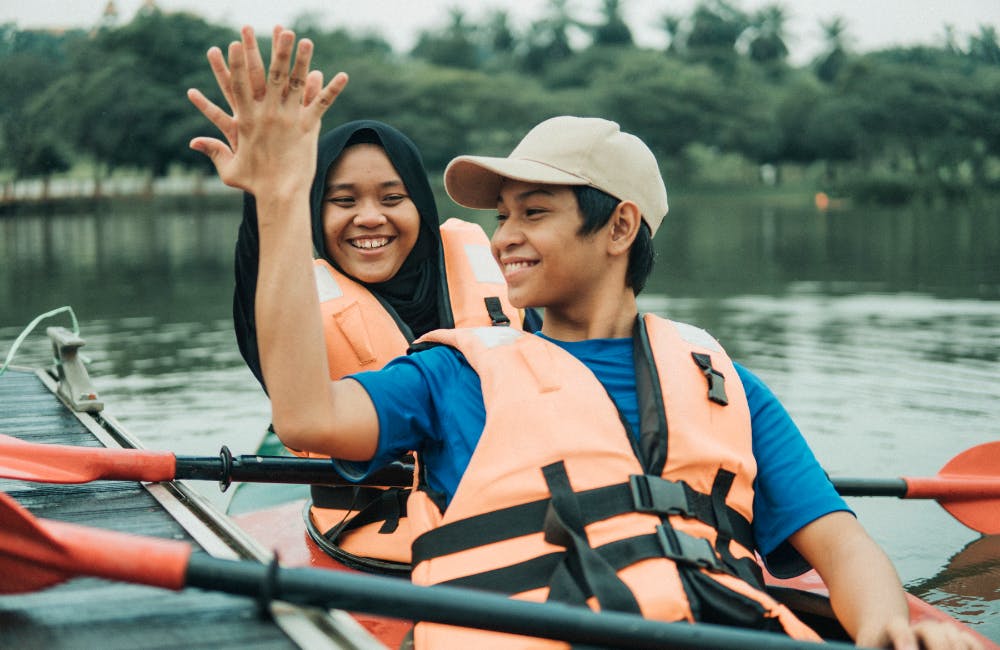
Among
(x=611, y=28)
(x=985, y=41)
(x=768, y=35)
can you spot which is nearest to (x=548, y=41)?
(x=611, y=28)

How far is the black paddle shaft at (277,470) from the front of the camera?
2865mm

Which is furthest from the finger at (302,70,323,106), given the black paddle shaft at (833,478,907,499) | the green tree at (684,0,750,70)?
the green tree at (684,0,750,70)

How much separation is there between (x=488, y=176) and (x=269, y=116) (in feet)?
2.09

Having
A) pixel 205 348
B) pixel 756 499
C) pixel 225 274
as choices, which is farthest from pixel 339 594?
pixel 225 274

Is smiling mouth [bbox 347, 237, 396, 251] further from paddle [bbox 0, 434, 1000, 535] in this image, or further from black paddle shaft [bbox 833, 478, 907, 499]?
black paddle shaft [bbox 833, 478, 907, 499]

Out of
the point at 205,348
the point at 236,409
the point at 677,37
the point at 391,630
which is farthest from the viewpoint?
the point at 677,37

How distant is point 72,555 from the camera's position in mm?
1697

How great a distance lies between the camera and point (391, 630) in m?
2.50

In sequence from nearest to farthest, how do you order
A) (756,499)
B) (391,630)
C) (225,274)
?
(756,499)
(391,630)
(225,274)

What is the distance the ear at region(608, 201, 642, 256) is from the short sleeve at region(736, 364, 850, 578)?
39 cm

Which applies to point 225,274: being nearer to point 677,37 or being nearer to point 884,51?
point 884,51

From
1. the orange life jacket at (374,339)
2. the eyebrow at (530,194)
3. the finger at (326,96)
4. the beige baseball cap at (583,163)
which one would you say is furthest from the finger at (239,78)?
the orange life jacket at (374,339)

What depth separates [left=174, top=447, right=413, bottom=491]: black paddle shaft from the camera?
2.87 m

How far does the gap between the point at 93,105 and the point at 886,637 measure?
49.3 m
